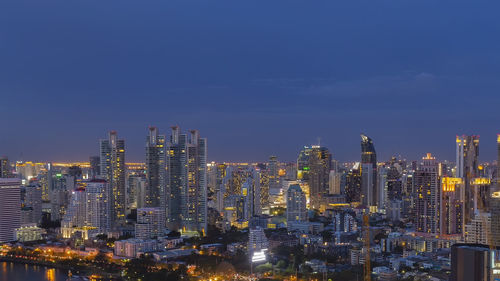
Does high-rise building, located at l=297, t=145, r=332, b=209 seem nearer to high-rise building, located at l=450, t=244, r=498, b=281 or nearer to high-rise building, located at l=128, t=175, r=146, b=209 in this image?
high-rise building, located at l=128, t=175, r=146, b=209

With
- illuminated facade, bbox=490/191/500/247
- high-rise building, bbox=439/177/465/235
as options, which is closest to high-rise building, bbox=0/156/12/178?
high-rise building, bbox=439/177/465/235

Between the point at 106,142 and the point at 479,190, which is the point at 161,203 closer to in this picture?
the point at 106,142

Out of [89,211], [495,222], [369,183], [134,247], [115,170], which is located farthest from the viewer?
[369,183]

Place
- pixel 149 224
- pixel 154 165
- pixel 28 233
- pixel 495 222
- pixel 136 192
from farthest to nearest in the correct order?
pixel 136 192 < pixel 154 165 < pixel 28 233 < pixel 149 224 < pixel 495 222

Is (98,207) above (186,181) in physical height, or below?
below

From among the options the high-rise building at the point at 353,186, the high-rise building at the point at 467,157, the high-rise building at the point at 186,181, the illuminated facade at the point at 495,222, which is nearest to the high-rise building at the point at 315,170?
the high-rise building at the point at 353,186

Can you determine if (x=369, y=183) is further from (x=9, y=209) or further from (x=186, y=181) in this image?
(x=9, y=209)

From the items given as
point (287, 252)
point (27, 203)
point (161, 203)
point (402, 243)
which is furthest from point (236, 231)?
point (27, 203)

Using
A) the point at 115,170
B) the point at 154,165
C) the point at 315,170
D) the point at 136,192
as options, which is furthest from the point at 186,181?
the point at 315,170
